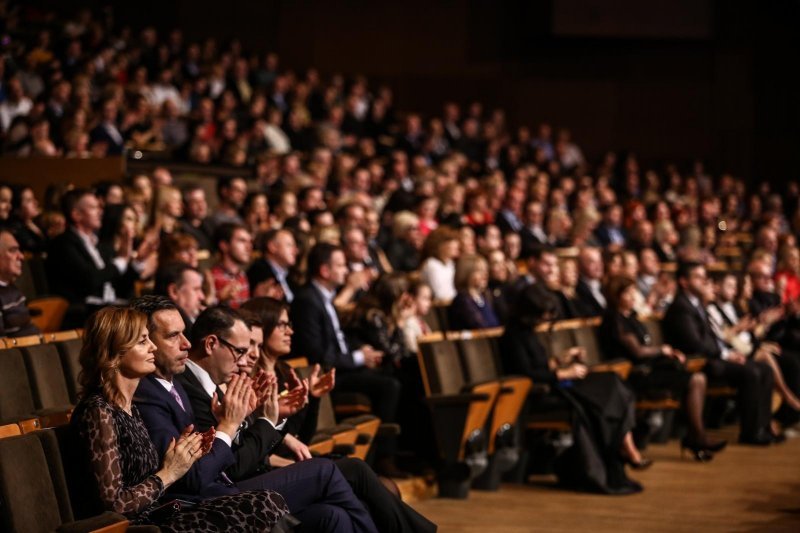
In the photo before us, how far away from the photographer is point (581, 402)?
531 centimetres

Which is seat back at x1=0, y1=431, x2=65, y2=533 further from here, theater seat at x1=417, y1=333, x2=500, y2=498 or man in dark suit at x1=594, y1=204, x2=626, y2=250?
man in dark suit at x1=594, y1=204, x2=626, y2=250

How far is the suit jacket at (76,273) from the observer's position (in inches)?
A: 198

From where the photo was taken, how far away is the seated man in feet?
13.6

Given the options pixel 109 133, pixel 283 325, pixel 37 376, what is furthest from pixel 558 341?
pixel 109 133

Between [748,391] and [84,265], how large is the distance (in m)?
3.50

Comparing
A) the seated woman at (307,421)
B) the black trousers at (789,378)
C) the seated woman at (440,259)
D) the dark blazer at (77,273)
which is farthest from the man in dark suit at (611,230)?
the seated woman at (307,421)

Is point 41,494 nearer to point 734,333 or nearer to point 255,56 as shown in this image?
point 734,333

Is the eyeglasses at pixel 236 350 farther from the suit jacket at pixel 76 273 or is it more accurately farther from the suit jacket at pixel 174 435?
the suit jacket at pixel 76 273

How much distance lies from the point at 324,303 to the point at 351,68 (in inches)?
347

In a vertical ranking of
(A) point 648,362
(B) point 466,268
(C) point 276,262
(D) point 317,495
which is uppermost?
(C) point 276,262

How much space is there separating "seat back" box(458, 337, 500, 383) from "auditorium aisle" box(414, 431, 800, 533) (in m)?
0.49

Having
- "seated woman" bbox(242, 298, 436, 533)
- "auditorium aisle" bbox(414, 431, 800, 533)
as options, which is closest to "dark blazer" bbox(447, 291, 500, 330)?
"auditorium aisle" bbox(414, 431, 800, 533)

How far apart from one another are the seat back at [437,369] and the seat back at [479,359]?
0.36ft

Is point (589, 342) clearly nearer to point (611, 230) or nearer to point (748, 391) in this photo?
point (748, 391)
